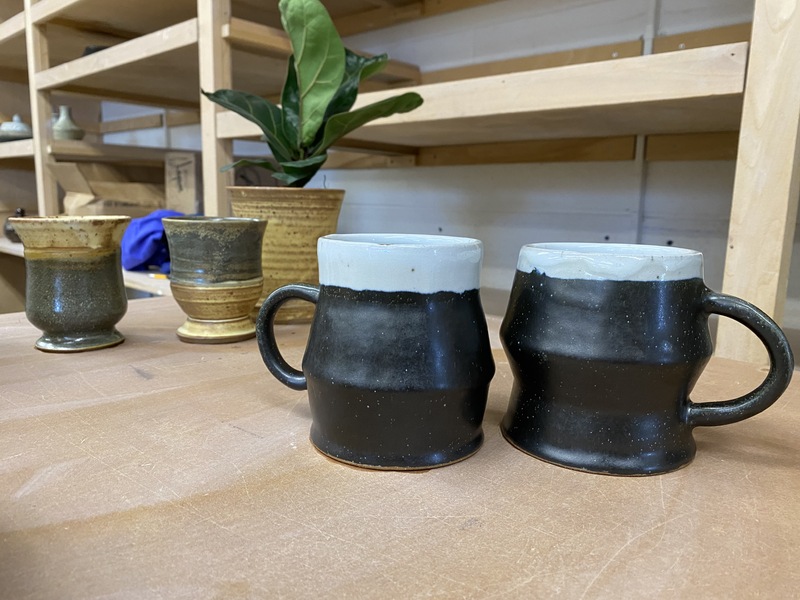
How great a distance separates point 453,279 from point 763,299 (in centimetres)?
40

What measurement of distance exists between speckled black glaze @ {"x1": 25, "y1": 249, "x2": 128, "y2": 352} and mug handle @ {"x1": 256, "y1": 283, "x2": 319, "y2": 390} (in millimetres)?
268

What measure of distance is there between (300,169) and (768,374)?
0.55 m

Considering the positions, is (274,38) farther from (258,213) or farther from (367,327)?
(367,327)

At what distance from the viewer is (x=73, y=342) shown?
2.00 ft

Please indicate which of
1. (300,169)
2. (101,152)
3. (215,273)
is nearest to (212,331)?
(215,273)

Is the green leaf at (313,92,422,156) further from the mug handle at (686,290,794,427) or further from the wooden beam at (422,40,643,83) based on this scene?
the wooden beam at (422,40,643,83)

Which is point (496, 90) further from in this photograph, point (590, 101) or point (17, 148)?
point (17, 148)

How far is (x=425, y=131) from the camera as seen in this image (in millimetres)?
1024

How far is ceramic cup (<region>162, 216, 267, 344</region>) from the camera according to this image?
2.04 ft

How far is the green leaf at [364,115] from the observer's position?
690mm

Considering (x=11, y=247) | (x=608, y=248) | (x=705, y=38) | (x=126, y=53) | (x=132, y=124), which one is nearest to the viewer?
(x=608, y=248)

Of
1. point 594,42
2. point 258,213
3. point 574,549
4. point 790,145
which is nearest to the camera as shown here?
point 574,549

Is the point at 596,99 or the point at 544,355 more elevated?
the point at 596,99

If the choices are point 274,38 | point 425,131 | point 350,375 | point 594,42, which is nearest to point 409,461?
point 350,375
